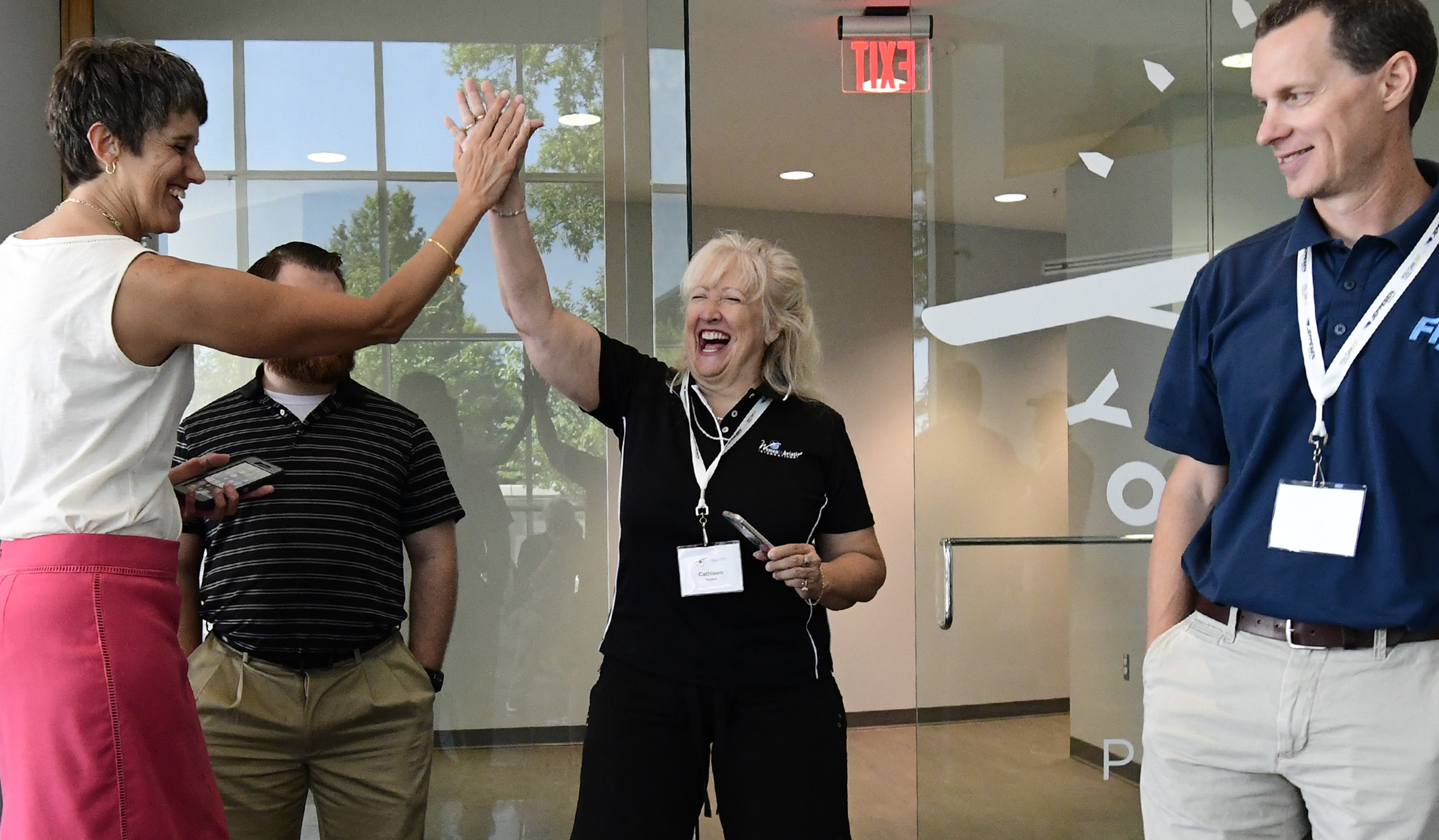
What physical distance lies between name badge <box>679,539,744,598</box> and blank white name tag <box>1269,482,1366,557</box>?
0.93 m

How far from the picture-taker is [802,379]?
8.40ft

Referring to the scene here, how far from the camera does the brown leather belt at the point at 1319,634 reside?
152cm

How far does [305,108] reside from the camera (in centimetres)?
335

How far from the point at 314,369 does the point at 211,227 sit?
98 centimetres

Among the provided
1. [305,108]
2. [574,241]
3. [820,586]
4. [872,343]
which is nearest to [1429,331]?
[820,586]

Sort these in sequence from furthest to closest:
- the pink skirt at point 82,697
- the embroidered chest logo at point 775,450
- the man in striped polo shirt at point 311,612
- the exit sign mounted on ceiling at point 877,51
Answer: the exit sign mounted on ceiling at point 877,51
the man in striped polo shirt at point 311,612
the embroidered chest logo at point 775,450
the pink skirt at point 82,697

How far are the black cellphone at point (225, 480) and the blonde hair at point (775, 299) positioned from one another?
0.84 m

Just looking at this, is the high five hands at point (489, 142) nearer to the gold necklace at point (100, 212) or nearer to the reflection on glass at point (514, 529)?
the gold necklace at point (100, 212)

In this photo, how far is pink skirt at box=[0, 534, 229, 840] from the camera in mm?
1621

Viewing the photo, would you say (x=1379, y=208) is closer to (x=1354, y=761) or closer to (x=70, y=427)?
(x=1354, y=761)

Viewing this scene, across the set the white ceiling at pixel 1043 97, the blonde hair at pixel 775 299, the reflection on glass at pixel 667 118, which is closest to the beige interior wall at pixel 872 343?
the reflection on glass at pixel 667 118

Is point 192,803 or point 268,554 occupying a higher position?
point 268,554

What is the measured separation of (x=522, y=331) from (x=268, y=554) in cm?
77

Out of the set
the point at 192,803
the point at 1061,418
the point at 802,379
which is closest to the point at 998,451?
the point at 1061,418
